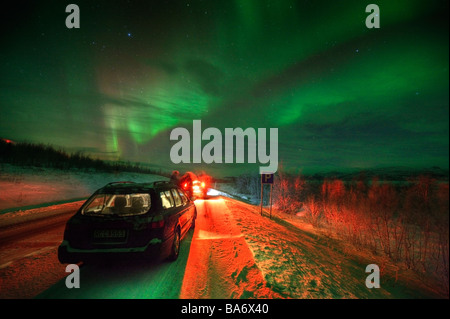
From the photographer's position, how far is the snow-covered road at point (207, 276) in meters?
3.22

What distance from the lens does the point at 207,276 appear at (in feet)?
12.3

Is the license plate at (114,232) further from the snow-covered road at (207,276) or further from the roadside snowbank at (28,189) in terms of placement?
the roadside snowbank at (28,189)

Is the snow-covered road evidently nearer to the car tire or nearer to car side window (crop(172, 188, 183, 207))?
the car tire

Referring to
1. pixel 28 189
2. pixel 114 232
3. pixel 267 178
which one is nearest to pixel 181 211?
pixel 114 232

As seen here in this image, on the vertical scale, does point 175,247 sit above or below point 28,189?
above

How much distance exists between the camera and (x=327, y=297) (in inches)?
128

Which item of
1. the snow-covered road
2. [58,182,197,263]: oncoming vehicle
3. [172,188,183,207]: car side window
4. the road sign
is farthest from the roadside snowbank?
the road sign

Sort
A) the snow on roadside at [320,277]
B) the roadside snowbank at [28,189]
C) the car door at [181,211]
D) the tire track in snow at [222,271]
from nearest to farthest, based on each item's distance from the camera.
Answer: the tire track in snow at [222,271], the snow on roadside at [320,277], the car door at [181,211], the roadside snowbank at [28,189]

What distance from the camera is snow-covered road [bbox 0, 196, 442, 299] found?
322 cm

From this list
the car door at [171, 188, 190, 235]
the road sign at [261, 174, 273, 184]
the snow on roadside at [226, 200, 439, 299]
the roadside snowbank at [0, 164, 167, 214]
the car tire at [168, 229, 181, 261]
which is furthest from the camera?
the roadside snowbank at [0, 164, 167, 214]

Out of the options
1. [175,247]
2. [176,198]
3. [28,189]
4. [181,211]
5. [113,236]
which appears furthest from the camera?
[28,189]

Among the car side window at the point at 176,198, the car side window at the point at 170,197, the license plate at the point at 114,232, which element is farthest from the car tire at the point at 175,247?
the license plate at the point at 114,232

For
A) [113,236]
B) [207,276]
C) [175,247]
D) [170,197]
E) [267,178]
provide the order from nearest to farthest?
[113,236] < [207,276] < [175,247] < [170,197] < [267,178]

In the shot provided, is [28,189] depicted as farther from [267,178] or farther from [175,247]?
[267,178]
